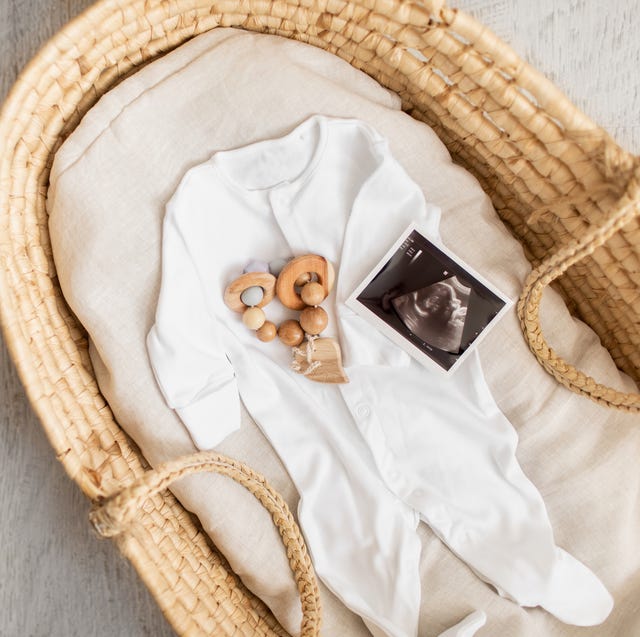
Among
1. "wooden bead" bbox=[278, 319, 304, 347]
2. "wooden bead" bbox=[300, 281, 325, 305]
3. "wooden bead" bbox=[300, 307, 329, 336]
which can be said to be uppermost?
"wooden bead" bbox=[300, 281, 325, 305]

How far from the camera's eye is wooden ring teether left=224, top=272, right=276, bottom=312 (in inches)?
38.4

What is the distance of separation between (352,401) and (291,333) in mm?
154

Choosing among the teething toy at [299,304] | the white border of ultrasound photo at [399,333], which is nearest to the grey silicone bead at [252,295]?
the teething toy at [299,304]

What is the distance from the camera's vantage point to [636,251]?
3.05 feet

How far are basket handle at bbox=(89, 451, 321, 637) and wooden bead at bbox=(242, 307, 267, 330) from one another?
21cm

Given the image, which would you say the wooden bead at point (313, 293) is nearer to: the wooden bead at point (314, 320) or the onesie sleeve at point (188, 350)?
the wooden bead at point (314, 320)

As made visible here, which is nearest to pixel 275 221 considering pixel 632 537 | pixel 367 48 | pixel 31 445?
pixel 367 48

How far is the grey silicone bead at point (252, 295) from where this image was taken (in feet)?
3.20

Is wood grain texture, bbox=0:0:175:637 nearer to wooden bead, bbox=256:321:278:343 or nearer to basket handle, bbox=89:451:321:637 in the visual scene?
basket handle, bbox=89:451:321:637

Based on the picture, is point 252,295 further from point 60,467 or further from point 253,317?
point 60,467

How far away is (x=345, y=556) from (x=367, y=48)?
840 millimetres

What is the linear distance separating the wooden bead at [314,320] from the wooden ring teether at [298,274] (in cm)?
3

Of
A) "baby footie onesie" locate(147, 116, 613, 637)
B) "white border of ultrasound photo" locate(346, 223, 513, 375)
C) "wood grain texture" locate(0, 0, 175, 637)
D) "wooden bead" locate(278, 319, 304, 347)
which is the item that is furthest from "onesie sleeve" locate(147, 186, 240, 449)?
"wood grain texture" locate(0, 0, 175, 637)

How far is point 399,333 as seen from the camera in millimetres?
1002
